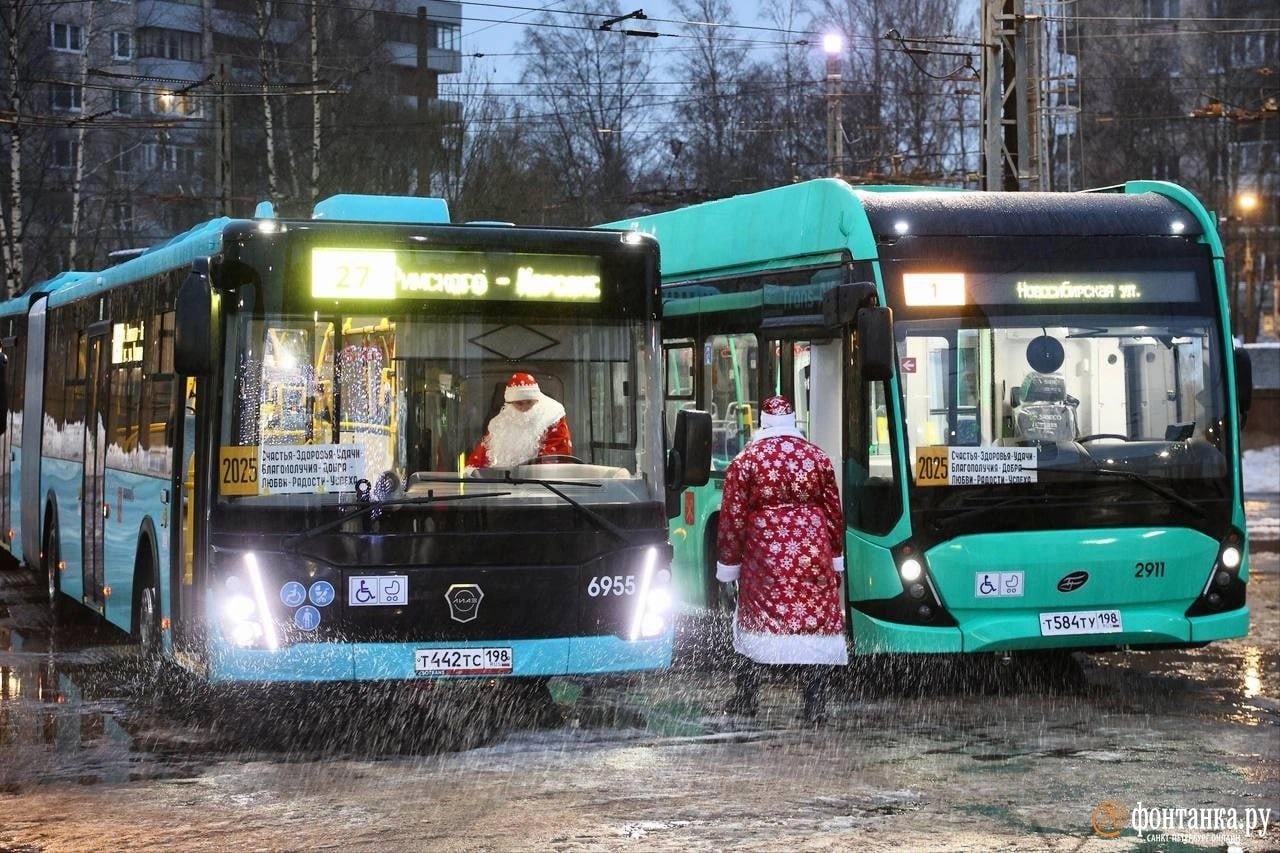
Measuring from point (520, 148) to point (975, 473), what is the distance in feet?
148

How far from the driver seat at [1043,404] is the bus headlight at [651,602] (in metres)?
2.50

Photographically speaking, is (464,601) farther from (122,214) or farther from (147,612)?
(122,214)

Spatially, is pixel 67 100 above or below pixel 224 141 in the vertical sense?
above

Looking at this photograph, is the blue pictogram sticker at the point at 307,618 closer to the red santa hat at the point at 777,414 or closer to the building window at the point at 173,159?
the red santa hat at the point at 777,414

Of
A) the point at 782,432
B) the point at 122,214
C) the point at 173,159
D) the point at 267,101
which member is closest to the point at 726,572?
the point at 782,432

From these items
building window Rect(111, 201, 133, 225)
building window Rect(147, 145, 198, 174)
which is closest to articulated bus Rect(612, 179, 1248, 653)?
building window Rect(111, 201, 133, 225)

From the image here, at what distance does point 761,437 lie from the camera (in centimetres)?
1098

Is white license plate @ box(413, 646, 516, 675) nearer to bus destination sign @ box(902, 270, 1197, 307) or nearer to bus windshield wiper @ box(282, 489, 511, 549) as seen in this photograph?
bus windshield wiper @ box(282, 489, 511, 549)

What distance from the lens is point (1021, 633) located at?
1129 centimetres

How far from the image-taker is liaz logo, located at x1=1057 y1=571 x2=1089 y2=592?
1138 cm

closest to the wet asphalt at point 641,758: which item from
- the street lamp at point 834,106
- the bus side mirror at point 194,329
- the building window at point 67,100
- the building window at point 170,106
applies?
the bus side mirror at point 194,329

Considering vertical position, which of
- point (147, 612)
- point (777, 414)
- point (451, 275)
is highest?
point (451, 275)

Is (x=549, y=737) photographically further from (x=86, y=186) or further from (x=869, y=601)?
(x=86, y=186)

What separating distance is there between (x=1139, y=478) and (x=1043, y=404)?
67 cm
